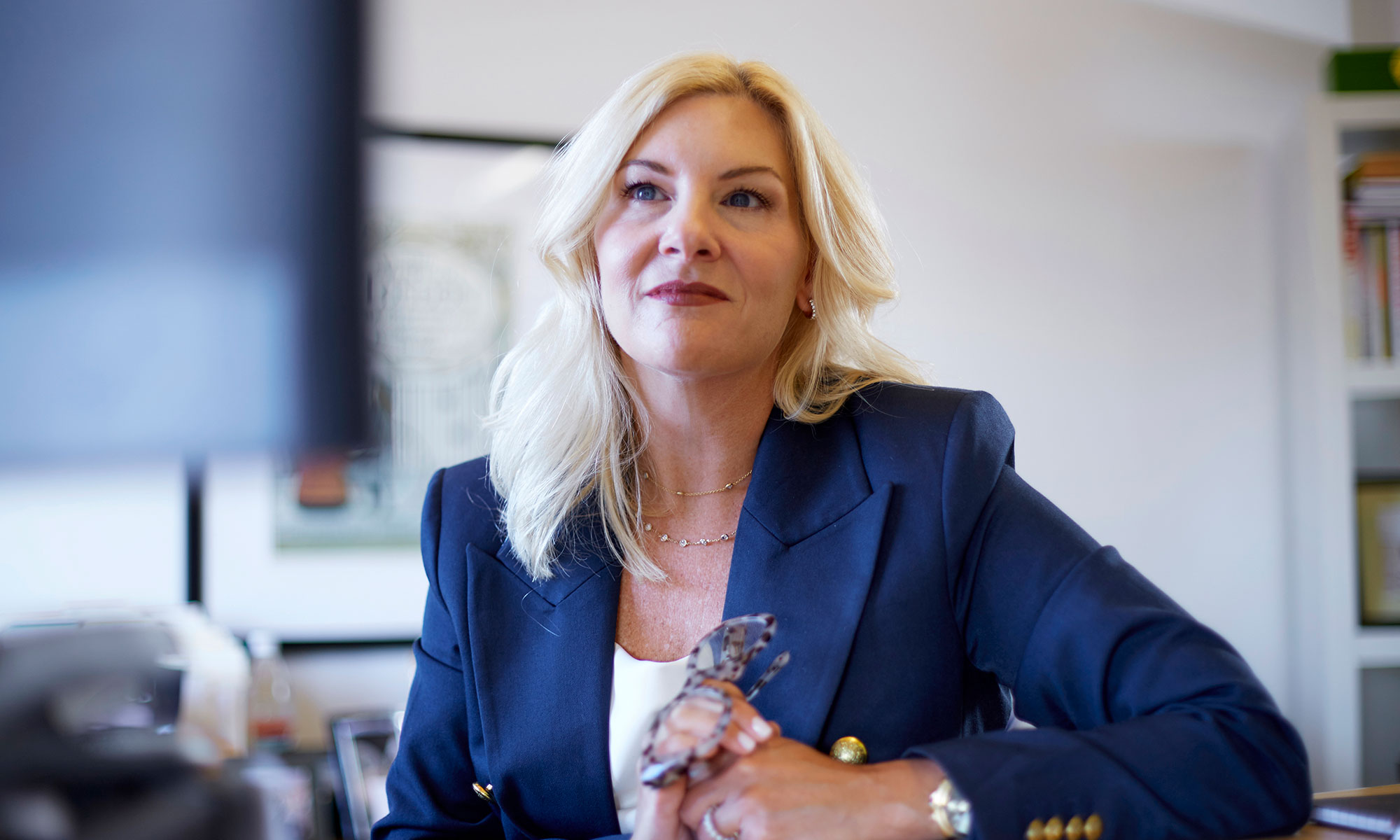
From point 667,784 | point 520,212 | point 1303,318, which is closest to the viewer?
point 667,784

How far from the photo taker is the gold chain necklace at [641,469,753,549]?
1372 mm

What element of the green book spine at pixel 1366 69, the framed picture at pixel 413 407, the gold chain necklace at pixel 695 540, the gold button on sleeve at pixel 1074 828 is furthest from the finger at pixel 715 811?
the green book spine at pixel 1366 69

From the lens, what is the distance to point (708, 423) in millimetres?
1409

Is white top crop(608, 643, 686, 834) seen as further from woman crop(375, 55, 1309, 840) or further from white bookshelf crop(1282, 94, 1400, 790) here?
white bookshelf crop(1282, 94, 1400, 790)

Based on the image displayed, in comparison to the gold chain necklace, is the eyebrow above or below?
above

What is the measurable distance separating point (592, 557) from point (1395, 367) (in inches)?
88.3

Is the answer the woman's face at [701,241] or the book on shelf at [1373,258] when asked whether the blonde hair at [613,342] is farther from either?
the book on shelf at [1373,258]

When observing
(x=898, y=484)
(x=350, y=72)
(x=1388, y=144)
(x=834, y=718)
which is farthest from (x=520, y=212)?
(x=350, y=72)

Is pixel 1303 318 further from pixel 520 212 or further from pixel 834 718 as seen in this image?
pixel 834 718

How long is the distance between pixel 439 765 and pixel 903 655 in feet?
1.95

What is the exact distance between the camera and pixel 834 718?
116cm

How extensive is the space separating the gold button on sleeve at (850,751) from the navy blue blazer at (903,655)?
0.09 ft

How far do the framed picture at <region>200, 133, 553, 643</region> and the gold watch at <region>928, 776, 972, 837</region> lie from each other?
5.40 feet

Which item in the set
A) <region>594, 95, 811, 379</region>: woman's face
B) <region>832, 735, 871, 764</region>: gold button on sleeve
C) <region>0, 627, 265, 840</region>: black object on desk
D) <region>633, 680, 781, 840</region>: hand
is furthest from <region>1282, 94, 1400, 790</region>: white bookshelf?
<region>0, 627, 265, 840</region>: black object on desk
